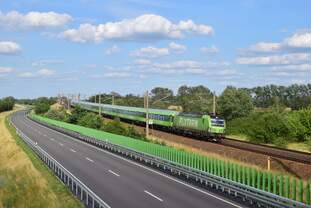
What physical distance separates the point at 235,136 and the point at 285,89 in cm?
13151

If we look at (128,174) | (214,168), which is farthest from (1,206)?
(214,168)

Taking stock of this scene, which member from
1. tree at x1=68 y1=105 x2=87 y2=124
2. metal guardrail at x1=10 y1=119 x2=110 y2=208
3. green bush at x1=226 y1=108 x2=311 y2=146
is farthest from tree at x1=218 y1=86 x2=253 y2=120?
metal guardrail at x1=10 y1=119 x2=110 y2=208

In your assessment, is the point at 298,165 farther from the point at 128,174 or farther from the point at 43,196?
the point at 43,196

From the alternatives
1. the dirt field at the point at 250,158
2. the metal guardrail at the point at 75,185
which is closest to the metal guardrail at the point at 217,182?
the dirt field at the point at 250,158

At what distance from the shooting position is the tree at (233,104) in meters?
95.9

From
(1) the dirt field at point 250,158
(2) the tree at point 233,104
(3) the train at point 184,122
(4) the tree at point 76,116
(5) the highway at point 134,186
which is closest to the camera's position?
(5) the highway at point 134,186

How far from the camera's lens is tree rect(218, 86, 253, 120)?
95875mm

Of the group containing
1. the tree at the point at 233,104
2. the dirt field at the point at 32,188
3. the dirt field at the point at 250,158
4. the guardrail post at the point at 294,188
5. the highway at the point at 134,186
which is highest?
the tree at the point at 233,104

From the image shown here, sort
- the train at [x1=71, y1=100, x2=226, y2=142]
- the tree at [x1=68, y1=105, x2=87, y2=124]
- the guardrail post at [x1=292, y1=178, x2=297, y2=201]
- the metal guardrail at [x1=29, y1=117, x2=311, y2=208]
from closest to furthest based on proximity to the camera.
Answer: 1. the guardrail post at [x1=292, y1=178, x2=297, y2=201]
2. the metal guardrail at [x1=29, y1=117, x2=311, y2=208]
3. the train at [x1=71, y1=100, x2=226, y2=142]
4. the tree at [x1=68, y1=105, x2=87, y2=124]

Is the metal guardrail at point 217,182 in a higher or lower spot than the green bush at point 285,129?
lower

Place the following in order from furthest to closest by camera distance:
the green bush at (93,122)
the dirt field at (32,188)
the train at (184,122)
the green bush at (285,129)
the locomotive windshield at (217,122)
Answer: the green bush at (93,122)
the train at (184,122)
the locomotive windshield at (217,122)
the green bush at (285,129)
the dirt field at (32,188)

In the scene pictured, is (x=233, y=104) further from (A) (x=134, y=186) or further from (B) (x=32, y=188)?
(A) (x=134, y=186)

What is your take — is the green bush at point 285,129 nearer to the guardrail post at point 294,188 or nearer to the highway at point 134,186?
the highway at point 134,186

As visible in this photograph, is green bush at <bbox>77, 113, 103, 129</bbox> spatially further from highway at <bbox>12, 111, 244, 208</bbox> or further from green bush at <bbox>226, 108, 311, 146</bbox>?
highway at <bbox>12, 111, 244, 208</bbox>
